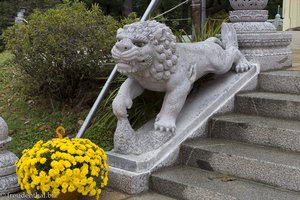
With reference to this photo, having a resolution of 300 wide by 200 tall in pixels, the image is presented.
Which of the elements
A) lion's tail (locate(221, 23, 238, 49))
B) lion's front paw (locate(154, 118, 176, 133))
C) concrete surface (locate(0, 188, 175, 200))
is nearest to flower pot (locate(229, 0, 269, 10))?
lion's tail (locate(221, 23, 238, 49))

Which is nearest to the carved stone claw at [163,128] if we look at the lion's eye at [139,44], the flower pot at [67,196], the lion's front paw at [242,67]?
the lion's eye at [139,44]

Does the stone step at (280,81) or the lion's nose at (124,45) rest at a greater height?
the lion's nose at (124,45)

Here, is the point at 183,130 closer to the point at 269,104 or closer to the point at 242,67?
the point at 269,104

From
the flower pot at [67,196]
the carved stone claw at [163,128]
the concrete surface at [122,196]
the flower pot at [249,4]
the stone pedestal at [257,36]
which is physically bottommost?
the concrete surface at [122,196]

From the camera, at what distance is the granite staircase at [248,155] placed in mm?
→ 3014

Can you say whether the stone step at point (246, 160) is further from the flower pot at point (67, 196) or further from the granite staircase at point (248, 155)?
the flower pot at point (67, 196)

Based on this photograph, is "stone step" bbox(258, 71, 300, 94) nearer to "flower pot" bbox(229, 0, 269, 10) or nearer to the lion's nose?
"flower pot" bbox(229, 0, 269, 10)

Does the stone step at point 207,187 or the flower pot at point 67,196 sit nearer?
the stone step at point 207,187

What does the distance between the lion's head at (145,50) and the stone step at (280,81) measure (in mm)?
1330

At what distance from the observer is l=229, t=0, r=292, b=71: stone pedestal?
4.44 meters

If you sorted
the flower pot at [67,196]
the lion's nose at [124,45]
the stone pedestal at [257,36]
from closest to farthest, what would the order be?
the flower pot at [67,196] → the lion's nose at [124,45] → the stone pedestal at [257,36]

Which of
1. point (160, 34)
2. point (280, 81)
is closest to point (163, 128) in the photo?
point (160, 34)

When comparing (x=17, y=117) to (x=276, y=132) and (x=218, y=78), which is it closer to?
(x=218, y=78)

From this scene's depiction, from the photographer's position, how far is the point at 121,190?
3371 mm
